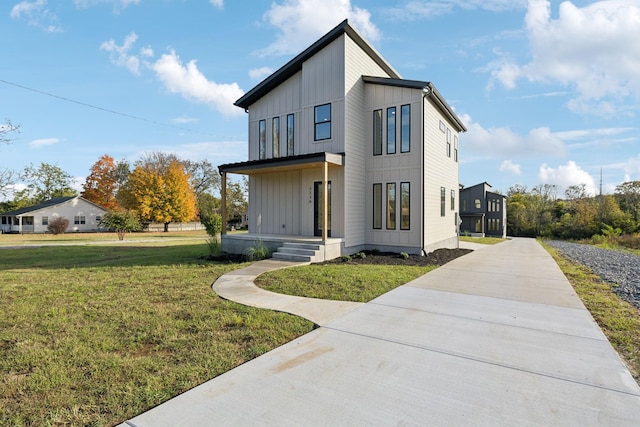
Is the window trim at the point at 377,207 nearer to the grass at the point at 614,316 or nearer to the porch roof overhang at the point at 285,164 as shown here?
→ the porch roof overhang at the point at 285,164

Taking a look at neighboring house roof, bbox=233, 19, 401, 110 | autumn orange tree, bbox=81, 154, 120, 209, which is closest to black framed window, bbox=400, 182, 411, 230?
neighboring house roof, bbox=233, 19, 401, 110

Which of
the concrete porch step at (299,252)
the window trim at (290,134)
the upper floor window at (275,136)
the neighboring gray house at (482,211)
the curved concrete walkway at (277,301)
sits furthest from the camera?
the neighboring gray house at (482,211)

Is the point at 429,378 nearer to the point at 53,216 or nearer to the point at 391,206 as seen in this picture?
the point at 391,206

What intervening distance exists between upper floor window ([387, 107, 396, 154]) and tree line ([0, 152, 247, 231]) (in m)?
21.4

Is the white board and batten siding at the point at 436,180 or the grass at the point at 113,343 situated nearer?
the grass at the point at 113,343

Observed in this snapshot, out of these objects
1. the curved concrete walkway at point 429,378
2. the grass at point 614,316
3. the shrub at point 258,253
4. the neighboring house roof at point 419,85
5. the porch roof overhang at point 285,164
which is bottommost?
the grass at point 614,316

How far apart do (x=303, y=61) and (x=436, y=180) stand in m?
7.09

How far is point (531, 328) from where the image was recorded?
4.20 metres

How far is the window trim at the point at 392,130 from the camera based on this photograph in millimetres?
11664

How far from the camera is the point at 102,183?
45.0 m

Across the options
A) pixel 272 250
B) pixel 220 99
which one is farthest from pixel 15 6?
pixel 272 250

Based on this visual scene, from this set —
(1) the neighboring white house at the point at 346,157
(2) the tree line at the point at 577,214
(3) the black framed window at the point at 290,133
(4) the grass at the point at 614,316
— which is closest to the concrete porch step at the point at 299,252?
(1) the neighboring white house at the point at 346,157

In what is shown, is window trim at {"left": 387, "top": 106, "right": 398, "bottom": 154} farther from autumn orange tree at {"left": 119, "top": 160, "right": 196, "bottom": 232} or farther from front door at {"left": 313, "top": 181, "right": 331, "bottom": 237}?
autumn orange tree at {"left": 119, "top": 160, "right": 196, "bottom": 232}

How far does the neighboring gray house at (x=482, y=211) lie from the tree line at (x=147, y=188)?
25.2 meters
